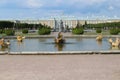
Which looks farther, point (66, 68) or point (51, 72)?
point (66, 68)

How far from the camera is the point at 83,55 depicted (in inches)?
427

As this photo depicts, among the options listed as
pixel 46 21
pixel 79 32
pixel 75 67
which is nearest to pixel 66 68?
pixel 75 67

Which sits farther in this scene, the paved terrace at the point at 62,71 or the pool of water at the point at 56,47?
the pool of water at the point at 56,47

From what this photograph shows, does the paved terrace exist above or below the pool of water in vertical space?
above

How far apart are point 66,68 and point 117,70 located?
107cm

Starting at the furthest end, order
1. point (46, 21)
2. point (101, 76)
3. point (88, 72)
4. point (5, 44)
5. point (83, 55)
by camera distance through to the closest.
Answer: point (46, 21), point (5, 44), point (83, 55), point (88, 72), point (101, 76)

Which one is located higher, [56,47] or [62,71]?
[62,71]

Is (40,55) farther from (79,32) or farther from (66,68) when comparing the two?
(79,32)

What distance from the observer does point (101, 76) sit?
6.78 m

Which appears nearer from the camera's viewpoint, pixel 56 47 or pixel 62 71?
pixel 62 71

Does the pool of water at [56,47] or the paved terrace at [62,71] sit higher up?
the paved terrace at [62,71]

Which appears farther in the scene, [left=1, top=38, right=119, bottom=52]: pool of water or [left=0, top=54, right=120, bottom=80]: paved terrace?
[left=1, top=38, right=119, bottom=52]: pool of water

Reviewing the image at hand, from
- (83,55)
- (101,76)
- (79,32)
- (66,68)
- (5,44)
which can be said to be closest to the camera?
(101,76)

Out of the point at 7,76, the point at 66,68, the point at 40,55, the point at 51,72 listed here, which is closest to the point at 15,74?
the point at 7,76
